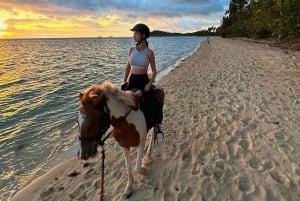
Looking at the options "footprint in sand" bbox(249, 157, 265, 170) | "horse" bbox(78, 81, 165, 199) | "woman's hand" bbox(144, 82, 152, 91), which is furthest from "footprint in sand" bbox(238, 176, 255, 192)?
"woman's hand" bbox(144, 82, 152, 91)

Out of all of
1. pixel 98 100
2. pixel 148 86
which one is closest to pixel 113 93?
pixel 98 100

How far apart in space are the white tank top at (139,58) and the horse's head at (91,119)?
1293 mm

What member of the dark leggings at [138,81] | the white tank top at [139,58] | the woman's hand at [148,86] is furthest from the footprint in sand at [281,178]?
the white tank top at [139,58]

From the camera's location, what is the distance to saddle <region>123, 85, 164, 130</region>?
4777 millimetres

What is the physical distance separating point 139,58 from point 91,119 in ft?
5.40

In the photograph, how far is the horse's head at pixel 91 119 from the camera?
368 centimetres

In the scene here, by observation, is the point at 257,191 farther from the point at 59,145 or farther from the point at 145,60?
the point at 59,145

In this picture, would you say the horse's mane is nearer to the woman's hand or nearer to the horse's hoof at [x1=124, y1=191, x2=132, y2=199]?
the woman's hand

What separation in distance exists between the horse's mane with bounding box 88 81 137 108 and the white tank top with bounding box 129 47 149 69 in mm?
891

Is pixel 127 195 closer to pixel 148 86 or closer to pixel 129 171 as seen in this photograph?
pixel 129 171

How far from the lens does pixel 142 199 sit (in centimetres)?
465

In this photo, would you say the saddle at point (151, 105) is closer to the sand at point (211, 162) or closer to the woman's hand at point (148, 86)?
the woman's hand at point (148, 86)

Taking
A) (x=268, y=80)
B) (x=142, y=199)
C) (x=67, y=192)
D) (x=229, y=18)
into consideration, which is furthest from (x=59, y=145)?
(x=229, y=18)

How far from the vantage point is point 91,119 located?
3.71 meters
